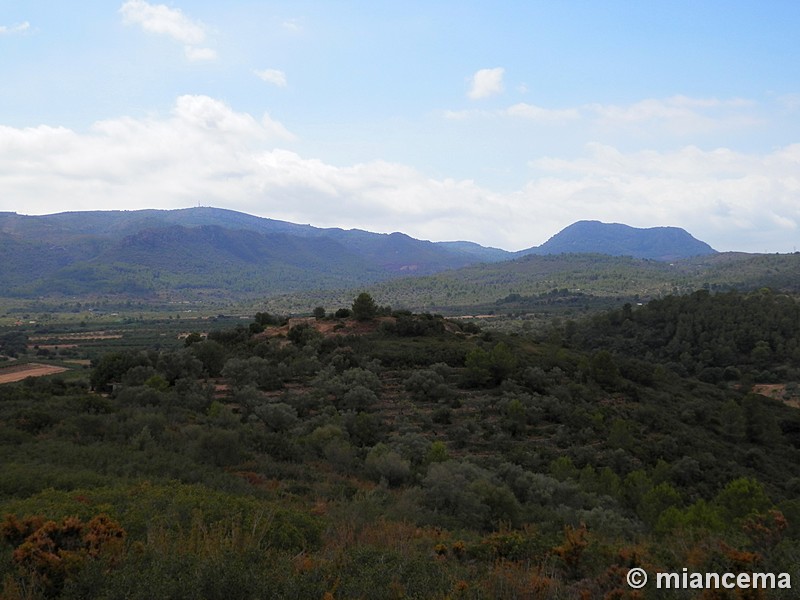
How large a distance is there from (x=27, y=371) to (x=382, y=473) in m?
54.0

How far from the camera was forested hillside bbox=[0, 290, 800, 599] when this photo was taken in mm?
6391

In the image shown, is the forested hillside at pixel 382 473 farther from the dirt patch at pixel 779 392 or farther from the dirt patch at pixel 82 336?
the dirt patch at pixel 82 336

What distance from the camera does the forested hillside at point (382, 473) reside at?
6.39m

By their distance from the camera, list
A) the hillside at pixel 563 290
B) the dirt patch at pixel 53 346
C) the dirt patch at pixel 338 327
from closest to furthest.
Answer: the dirt patch at pixel 338 327 → the dirt patch at pixel 53 346 → the hillside at pixel 563 290

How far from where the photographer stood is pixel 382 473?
1619 centimetres

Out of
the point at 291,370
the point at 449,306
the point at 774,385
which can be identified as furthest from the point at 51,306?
the point at 774,385

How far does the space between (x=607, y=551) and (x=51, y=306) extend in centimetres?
20772

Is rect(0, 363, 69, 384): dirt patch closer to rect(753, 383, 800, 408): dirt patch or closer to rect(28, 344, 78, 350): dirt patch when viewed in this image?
rect(28, 344, 78, 350): dirt patch

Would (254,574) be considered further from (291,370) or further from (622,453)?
(291,370)

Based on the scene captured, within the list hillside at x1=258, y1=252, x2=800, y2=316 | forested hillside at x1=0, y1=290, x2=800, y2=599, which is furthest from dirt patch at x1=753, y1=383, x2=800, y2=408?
hillside at x1=258, y1=252, x2=800, y2=316

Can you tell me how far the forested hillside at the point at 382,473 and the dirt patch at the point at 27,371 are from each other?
2428 centimetres

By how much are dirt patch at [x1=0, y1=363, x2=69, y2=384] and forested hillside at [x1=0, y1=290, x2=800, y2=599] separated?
79.7 feet

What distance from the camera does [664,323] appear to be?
67125 millimetres

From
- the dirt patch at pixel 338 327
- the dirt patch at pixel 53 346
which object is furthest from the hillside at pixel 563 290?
the dirt patch at pixel 53 346
